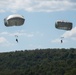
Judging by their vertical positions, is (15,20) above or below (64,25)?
above

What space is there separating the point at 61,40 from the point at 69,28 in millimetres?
6757

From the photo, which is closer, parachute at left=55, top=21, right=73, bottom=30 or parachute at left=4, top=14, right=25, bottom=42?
parachute at left=4, top=14, right=25, bottom=42

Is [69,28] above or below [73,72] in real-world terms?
above

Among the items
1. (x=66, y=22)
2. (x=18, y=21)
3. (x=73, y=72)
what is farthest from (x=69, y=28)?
(x=73, y=72)

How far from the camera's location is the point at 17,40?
290 feet

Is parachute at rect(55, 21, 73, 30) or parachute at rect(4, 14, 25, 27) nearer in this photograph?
parachute at rect(4, 14, 25, 27)

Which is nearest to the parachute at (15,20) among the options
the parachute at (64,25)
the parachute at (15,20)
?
the parachute at (15,20)

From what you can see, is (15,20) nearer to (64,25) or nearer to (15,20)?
(15,20)

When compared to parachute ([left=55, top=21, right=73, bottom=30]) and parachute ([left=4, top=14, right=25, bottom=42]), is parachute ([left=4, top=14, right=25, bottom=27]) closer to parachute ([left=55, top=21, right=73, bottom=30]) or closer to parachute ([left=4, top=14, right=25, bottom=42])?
parachute ([left=4, top=14, right=25, bottom=42])

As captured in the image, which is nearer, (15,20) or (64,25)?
(15,20)

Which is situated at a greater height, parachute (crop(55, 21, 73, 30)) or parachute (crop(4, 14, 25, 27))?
parachute (crop(4, 14, 25, 27))

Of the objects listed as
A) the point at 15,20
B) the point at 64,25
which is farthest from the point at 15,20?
the point at 64,25

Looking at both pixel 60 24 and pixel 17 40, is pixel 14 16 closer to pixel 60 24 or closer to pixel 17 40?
pixel 17 40

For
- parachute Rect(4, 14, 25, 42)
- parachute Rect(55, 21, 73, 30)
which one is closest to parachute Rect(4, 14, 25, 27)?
parachute Rect(4, 14, 25, 42)
